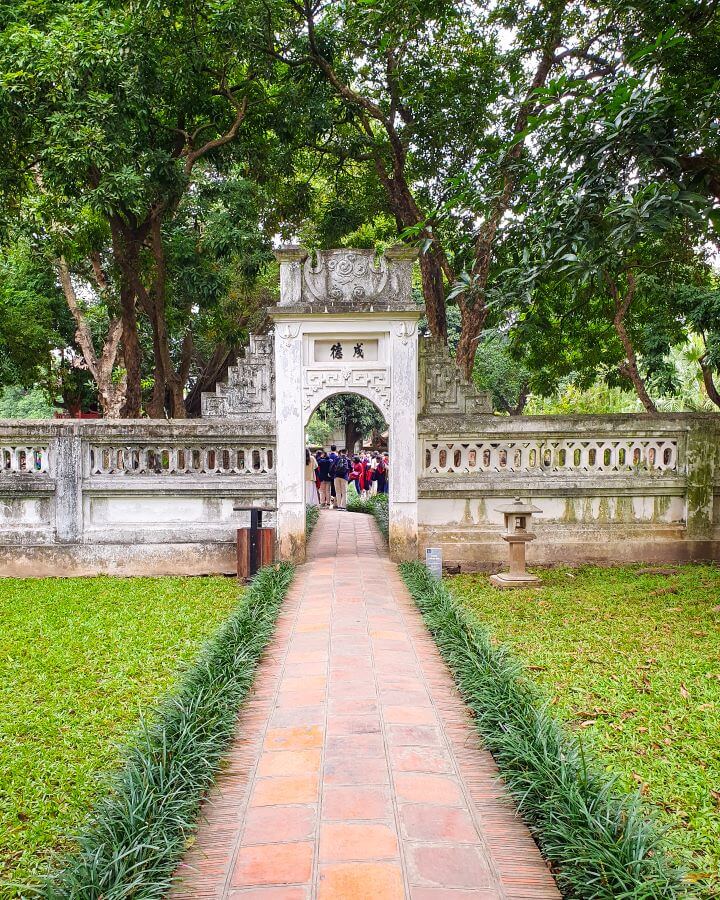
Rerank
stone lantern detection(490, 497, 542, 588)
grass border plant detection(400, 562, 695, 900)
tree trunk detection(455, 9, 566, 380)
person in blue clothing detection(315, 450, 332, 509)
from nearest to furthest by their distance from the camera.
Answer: grass border plant detection(400, 562, 695, 900), stone lantern detection(490, 497, 542, 588), tree trunk detection(455, 9, 566, 380), person in blue clothing detection(315, 450, 332, 509)

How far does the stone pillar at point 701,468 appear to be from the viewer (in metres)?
8.91

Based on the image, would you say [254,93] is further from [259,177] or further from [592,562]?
[592,562]

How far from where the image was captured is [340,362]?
852 centimetres

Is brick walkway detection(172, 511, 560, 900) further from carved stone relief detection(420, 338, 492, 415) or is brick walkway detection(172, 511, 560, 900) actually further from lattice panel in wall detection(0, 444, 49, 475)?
lattice panel in wall detection(0, 444, 49, 475)

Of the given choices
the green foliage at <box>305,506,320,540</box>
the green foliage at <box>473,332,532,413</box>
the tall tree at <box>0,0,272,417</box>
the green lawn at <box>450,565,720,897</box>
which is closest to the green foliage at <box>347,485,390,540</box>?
the green foliage at <box>305,506,320,540</box>

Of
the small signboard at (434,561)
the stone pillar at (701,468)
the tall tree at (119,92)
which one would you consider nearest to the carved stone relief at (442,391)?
the small signboard at (434,561)

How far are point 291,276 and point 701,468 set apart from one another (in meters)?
5.95

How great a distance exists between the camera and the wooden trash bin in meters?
7.91

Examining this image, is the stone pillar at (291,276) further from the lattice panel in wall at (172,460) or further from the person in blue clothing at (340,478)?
the person in blue clothing at (340,478)

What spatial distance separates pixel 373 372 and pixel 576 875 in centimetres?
660

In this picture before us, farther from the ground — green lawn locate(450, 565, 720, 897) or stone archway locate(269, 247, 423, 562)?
stone archway locate(269, 247, 423, 562)

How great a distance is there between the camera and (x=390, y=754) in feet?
11.6

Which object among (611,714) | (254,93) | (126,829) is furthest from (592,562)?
(254,93)

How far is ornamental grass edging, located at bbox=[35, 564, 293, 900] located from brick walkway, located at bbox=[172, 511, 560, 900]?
99 mm
